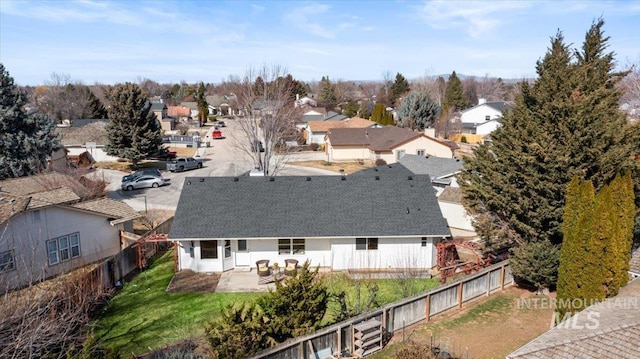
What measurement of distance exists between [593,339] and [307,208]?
15654mm

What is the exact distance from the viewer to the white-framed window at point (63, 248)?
23.3 meters

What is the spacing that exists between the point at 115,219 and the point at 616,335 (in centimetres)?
2400

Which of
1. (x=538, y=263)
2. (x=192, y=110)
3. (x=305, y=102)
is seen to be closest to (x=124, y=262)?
(x=538, y=263)

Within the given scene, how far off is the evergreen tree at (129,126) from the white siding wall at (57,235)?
25.0 m

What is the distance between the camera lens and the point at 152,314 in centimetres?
1909

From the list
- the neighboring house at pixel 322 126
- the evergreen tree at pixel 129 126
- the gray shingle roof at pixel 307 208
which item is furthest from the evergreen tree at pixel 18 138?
the neighboring house at pixel 322 126

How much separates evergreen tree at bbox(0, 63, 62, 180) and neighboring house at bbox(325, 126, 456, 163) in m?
30.6

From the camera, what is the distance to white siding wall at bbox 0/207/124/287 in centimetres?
2170

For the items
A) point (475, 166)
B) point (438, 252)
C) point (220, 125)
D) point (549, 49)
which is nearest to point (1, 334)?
point (438, 252)

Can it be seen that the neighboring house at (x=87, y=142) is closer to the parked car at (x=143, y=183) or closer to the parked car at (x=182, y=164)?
the parked car at (x=182, y=164)

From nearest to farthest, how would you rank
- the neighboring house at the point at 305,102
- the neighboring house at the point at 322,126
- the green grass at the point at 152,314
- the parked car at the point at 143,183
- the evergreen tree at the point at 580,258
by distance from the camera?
1. the evergreen tree at the point at 580,258
2. the green grass at the point at 152,314
3. the parked car at the point at 143,183
4. the neighboring house at the point at 322,126
5. the neighboring house at the point at 305,102

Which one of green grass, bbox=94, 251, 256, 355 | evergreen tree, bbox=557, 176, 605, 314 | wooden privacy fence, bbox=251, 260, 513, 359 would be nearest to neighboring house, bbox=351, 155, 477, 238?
wooden privacy fence, bbox=251, 260, 513, 359

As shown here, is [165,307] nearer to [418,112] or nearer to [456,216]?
[456,216]

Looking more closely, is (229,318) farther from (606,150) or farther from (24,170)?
(24,170)
